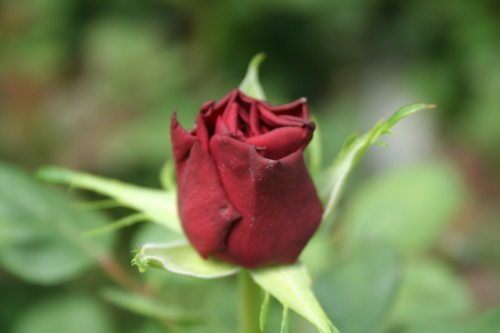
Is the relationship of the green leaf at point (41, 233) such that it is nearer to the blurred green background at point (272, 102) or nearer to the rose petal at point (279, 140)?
the blurred green background at point (272, 102)

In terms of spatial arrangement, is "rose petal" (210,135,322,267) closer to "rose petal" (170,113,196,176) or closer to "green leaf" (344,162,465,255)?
"rose petal" (170,113,196,176)

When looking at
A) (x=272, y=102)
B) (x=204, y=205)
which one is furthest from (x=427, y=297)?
(x=272, y=102)

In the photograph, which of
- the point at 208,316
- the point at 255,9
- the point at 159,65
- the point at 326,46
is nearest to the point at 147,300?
the point at 208,316

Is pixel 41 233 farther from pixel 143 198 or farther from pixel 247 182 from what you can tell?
pixel 247 182

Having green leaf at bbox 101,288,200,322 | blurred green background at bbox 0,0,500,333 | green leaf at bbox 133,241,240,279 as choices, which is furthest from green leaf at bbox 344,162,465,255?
green leaf at bbox 133,241,240,279

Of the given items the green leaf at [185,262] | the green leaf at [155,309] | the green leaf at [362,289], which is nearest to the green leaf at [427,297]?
the green leaf at [362,289]
